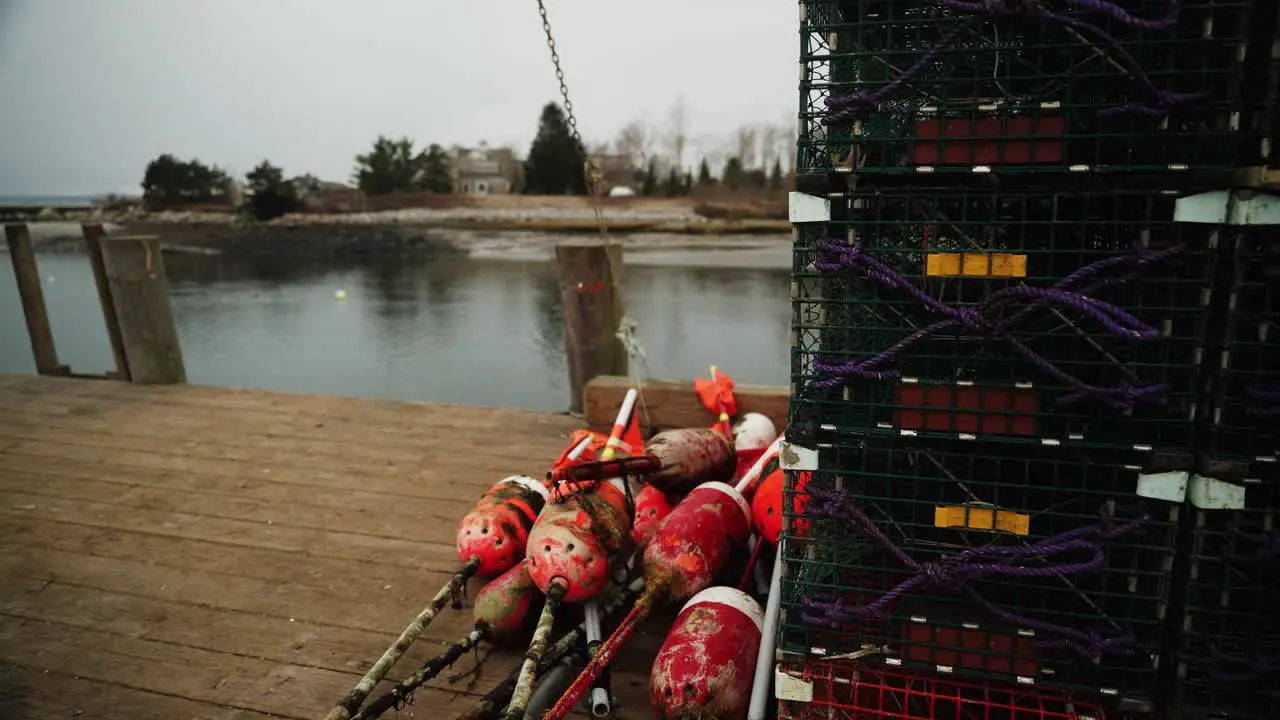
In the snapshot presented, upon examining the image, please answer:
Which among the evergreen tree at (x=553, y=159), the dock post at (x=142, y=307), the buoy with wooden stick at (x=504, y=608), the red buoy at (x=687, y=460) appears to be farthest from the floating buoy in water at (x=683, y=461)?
the evergreen tree at (x=553, y=159)

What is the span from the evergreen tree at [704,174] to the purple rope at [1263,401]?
4925 cm

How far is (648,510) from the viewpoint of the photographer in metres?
3.17

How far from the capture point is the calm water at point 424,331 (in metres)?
13.8

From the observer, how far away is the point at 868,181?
6.21 feet

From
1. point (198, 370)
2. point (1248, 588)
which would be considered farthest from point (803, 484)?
point (198, 370)

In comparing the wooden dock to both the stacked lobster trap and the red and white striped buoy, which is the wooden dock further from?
the stacked lobster trap

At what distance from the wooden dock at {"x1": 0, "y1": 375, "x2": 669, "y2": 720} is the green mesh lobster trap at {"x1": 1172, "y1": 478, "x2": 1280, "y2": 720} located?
1.33m

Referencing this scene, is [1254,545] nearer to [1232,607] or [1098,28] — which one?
[1232,607]

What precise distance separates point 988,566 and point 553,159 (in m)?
49.4

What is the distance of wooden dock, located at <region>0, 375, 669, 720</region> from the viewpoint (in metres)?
2.51

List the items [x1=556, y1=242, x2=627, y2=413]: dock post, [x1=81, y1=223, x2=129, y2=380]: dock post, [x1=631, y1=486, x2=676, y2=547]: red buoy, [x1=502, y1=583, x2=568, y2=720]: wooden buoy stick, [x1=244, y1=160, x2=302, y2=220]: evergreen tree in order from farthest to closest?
[x1=244, y1=160, x2=302, y2=220]: evergreen tree
[x1=81, y1=223, x2=129, y2=380]: dock post
[x1=556, y1=242, x2=627, y2=413]: dock post
[x1=631, y1=486, x2=676, y2=547]: red buoy
[x1=502, y1=583, x2=568, y2=720]: wooden buoy stick

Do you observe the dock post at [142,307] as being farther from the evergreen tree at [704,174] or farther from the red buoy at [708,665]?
the evergreen tree at [704,174]

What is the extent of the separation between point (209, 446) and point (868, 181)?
13.3 ft

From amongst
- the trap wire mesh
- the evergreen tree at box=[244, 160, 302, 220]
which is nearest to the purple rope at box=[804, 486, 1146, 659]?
the trap wire mesh
